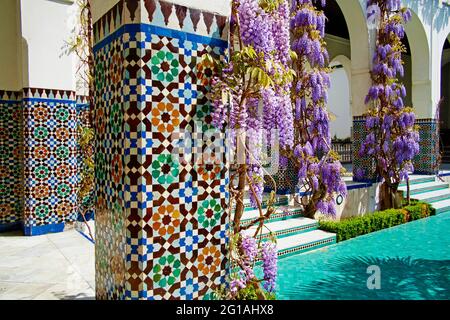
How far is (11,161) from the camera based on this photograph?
4.96 m

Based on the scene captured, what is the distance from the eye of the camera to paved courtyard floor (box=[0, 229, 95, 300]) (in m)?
2.87

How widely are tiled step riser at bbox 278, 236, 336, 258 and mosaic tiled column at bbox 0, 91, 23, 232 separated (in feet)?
11.6

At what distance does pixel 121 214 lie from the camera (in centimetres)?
182

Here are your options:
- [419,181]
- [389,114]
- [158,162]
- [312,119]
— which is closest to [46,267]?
[158,162]

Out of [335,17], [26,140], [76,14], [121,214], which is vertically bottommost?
[121,214]

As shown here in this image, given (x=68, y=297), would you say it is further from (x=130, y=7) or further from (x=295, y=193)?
(x=295, y=193)

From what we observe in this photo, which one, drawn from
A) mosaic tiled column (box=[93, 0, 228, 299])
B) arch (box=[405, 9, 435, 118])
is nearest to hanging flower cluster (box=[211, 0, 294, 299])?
mosaic tiled column (box=[93, 0, 228, 299])

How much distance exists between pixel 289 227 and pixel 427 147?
6213 mm

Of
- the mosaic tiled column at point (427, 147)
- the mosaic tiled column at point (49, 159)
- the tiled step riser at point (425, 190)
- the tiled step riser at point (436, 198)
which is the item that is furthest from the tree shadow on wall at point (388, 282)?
the mosaic tiled column at point (427, 147)

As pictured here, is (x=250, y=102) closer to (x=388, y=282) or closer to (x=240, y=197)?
(x=240, y=197)

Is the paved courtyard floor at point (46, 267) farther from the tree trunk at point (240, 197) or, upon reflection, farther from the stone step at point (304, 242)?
the stone step at point (304, 242)

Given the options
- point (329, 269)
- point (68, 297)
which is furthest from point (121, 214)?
point (329, 269)

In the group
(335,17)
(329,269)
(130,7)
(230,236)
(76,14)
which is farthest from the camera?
(335,17)

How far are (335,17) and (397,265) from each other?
807 cm
